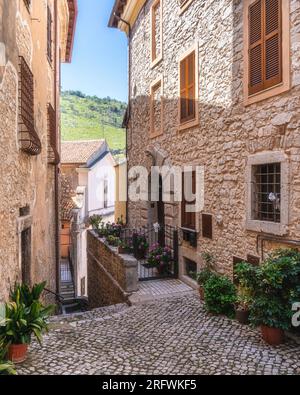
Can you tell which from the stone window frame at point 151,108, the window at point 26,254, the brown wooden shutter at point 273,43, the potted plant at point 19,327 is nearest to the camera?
the potted plant at point 19,327

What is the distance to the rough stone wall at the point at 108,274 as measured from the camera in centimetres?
782

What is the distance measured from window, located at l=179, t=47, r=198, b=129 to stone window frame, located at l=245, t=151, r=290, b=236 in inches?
103

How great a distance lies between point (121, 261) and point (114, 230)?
3.28 metres

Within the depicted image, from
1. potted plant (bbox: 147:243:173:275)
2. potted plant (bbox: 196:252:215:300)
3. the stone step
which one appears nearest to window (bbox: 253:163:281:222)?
potted plant (bbox: 196:252:215:300)

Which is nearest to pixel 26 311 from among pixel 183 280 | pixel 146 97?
pixel 183 280

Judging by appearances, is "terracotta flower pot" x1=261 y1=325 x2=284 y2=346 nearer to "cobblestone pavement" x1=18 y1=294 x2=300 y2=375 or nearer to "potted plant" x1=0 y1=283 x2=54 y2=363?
"cobblestone pavement" x1=18 y1=294 x2=300 y2=375

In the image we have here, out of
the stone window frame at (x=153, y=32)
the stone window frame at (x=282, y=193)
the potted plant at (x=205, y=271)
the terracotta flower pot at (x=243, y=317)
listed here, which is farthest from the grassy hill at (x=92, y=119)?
the terracotta flower pot at (x=243, y=317)

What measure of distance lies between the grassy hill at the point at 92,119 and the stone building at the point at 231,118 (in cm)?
3940

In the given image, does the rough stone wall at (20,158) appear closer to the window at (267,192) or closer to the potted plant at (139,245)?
the potted plant at (139,245)

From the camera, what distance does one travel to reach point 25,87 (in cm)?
603

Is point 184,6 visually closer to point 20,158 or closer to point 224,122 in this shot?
point 224,122

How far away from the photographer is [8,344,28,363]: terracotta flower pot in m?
4.28
